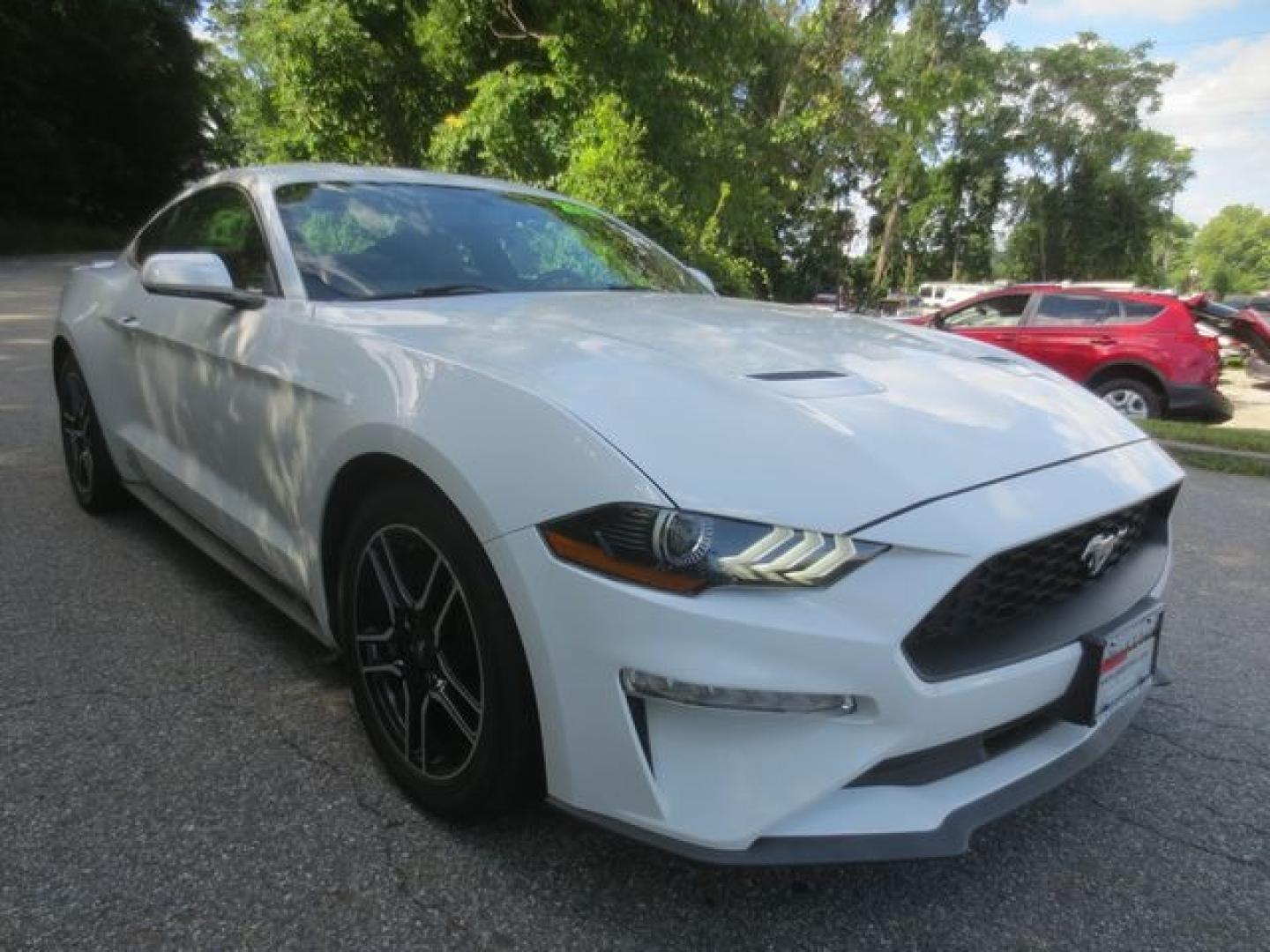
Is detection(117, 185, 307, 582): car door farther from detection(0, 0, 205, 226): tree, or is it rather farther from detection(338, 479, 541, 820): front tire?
detection(0, 0, 205, 226): tree

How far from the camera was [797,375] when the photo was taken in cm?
206

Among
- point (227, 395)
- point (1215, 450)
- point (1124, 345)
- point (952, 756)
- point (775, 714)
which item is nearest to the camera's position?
point (775, 714)

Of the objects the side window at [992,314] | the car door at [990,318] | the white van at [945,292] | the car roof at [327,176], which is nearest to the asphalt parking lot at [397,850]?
the car roof at [327,176]

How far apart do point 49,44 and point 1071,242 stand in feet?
154

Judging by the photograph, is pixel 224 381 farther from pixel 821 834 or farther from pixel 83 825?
pixel 821 834

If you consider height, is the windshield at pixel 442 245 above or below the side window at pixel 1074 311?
above

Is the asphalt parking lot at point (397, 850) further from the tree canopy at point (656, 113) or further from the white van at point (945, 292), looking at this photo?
the white van at point (945, 292)

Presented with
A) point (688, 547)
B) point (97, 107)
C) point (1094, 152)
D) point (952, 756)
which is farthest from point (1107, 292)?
point (1094, 152)

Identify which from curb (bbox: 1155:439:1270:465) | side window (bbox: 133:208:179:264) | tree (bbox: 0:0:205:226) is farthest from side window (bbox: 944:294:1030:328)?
tree (bbox: 0:0:205:226)

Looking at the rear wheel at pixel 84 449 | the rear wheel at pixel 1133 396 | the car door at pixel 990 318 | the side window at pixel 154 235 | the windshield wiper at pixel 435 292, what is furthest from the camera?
the car door at pixel 990 318

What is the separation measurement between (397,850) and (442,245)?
5.85ft

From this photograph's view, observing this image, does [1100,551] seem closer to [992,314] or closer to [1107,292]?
[1107,292]

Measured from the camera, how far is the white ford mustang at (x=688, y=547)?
5.09 feet

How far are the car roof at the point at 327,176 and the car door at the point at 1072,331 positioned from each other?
27.2ft
